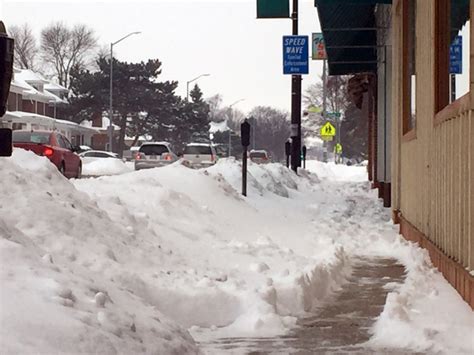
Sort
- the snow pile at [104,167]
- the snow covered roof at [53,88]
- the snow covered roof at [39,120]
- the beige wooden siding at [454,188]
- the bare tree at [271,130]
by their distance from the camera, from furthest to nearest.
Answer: the bare tree at [271,130] < the snow covered roof at [53,88] < the snow covered roof at [39,120] < the snow pile at [104,167] < the beige wooden siding at [454,188]

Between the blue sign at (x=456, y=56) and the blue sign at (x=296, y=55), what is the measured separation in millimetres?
16935

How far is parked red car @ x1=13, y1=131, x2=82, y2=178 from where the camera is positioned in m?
19.4

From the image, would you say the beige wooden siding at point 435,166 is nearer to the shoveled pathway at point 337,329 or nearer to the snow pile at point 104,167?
the shoveled pathway at point 337,329

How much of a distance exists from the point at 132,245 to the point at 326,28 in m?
9.88

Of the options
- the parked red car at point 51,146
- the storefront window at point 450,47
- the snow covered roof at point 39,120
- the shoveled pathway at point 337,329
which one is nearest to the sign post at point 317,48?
the parked red car at point 51,146

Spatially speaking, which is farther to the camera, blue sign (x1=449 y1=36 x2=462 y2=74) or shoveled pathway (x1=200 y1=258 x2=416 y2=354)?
blue sign (x1=449 y1=36 x2=462 y2=74)

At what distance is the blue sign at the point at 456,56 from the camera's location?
660cm

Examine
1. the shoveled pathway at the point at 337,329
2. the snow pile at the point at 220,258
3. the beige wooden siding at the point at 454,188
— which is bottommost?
the shoveled pathway at the point at 337,329

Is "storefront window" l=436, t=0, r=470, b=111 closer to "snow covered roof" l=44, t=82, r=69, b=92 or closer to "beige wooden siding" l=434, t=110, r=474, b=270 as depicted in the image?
"beige wooden siding" l=434, t=110, r=474, b=270

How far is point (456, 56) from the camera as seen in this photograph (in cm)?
689

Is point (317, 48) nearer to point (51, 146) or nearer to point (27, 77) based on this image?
point (51, 146)

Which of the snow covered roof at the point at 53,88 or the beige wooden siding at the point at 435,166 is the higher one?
the snow covered roof at the point at 53,88

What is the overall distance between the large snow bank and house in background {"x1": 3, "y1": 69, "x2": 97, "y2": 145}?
46.6m

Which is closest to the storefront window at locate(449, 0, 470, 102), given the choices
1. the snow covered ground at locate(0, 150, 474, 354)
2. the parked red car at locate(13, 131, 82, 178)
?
the snow covered ground at locate(0, 150, 474, 354)
